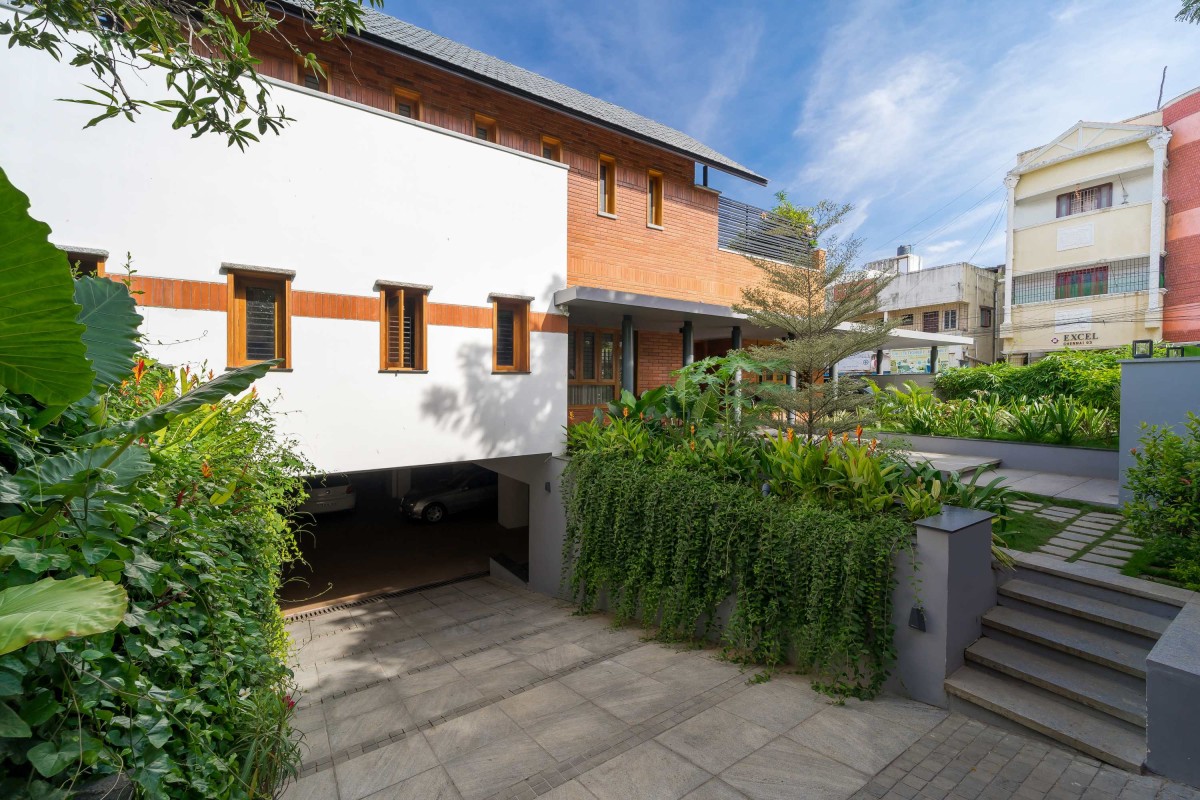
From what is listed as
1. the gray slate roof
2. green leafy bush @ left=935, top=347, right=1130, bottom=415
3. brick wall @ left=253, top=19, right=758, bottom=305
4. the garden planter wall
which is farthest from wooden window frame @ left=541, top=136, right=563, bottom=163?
green leafy bush @ left=935, top=347, right=1130, bottom=415

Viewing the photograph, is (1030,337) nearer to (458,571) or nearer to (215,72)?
(458,571)

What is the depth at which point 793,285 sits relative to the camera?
7637 millimetres

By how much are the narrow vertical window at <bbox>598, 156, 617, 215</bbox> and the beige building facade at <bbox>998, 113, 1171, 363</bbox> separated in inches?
1015

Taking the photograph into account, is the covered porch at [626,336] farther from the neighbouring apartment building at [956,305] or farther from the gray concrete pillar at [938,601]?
the neighbouring apartment building at [956,305]

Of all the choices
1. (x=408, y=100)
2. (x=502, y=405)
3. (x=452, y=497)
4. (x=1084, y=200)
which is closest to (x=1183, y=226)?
(x=1084, y=200)

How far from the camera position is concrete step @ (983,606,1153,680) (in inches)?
151

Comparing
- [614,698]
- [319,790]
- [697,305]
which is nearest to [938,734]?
[614,698]

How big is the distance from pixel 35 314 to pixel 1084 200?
35383 mm

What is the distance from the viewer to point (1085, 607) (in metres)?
4.30

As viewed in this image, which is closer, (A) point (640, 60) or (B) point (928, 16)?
(B) point (928, 16)

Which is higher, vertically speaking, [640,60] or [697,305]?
[640,60]

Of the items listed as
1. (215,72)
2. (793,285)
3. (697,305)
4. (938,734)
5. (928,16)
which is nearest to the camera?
(215,72)

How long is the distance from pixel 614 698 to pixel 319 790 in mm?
2421

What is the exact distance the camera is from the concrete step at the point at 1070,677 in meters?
3.61
